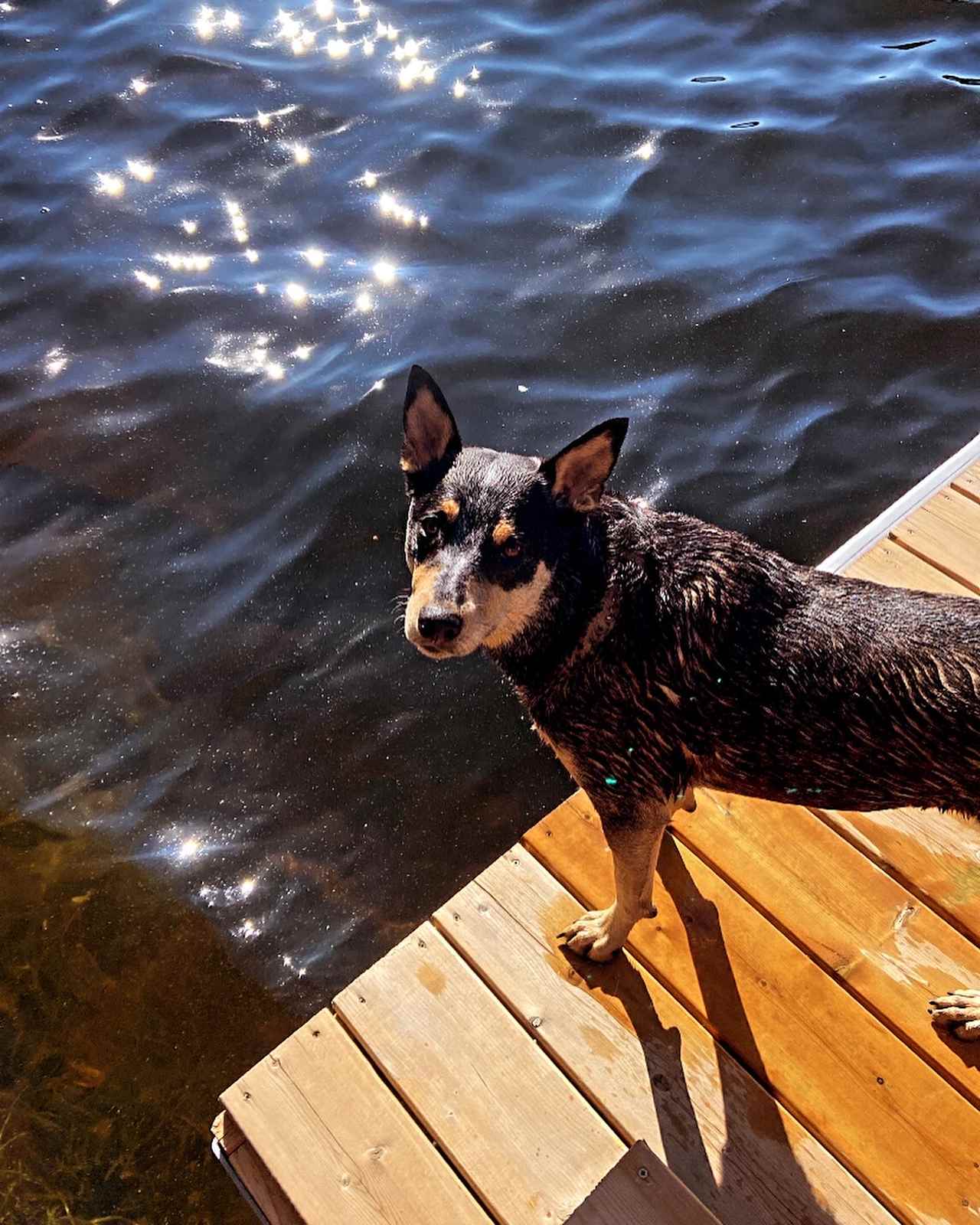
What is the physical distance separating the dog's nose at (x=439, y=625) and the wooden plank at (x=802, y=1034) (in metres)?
1.57

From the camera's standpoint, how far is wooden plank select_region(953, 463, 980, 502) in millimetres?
5547

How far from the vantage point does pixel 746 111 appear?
959 centimetres

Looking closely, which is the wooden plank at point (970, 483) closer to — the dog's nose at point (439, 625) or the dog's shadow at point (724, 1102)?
Result: the dog's shadow at point (724, 1102)

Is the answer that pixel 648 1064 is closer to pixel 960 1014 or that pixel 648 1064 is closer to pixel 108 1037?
pixel 960 1014

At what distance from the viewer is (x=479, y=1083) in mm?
3791

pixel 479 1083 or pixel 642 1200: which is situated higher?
pixel 642 1200

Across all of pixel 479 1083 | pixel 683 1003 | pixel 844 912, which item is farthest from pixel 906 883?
pixel 479 1083

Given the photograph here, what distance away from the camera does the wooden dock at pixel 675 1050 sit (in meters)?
3.53

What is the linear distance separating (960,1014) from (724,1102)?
923 millimetres

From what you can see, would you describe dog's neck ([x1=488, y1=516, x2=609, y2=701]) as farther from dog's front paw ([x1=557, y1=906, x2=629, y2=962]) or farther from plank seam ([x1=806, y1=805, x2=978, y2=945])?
plank seam ([x1=806, y1=805, x2=978, y2=945])

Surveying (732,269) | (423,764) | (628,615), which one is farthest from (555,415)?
(628,615)

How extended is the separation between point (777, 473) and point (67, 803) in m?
4.88

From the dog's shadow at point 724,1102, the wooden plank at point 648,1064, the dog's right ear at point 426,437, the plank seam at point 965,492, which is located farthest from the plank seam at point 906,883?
the plank seam at point 965,492

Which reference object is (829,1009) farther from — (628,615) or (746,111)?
(746,111)
